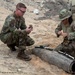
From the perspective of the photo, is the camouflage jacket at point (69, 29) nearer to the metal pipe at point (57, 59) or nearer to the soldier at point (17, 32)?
the metal pipe at point (57, 59)

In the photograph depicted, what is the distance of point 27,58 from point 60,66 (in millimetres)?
805

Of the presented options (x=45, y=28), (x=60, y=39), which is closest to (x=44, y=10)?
(x=45, y=28)

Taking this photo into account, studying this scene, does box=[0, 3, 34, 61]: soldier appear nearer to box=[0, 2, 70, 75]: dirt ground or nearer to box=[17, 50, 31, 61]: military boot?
box=[17, 50, 31, 61]: military boot

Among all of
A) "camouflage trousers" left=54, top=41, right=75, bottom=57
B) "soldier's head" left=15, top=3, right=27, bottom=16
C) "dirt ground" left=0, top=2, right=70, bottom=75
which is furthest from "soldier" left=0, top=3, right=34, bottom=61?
"camouflage trousers" left=54, top=41, right=75, bottom=57

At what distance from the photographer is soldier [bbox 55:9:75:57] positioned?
690 cm

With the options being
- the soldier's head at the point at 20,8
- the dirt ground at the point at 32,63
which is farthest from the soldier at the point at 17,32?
the dirt ground at the point at 32,63

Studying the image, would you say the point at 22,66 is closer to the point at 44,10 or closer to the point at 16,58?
the point at 16,58

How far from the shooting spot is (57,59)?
6797mm

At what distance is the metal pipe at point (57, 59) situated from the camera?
651 centimetres

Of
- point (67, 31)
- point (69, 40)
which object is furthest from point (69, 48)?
point (67, 31)

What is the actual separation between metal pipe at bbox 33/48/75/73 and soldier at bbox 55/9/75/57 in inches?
14.8

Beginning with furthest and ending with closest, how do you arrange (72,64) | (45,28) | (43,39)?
(45,28), (43,39), (72,64)

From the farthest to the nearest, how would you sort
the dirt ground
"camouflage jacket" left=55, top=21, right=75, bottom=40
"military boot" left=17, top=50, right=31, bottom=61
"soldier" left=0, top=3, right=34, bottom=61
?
"military boot" left=17, top=50, right=31, bottom=61
"soldier" left=0, top=3, right=34, bottom=61
"camouflage jacket" left=55, top=21, right=75, bottom=40
the dirt ground

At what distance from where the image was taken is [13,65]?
22.0ft
